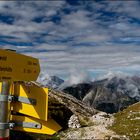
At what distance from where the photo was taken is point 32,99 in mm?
8719

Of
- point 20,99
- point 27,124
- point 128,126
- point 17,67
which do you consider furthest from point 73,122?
point 17,67

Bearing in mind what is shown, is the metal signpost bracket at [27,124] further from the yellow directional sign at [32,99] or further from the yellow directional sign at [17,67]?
the yellow directional sign at [17,67]

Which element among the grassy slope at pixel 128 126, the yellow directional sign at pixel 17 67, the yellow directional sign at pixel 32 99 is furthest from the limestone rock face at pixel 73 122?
the yellow directional sign at pixel 32 99

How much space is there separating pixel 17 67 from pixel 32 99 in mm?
862

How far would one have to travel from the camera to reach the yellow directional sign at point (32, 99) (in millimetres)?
8586

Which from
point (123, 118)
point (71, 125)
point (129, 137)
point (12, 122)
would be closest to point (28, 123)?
point (12, 122)

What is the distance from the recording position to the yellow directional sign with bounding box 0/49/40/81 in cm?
812

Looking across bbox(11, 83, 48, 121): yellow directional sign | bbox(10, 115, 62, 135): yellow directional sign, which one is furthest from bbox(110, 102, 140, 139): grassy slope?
bbox(11, 83, 48, 121): yellow directional sign

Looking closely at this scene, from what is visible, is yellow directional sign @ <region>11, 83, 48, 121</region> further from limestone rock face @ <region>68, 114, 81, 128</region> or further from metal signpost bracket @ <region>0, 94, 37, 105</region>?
limestone rock face @ <region>68, 114, 81, 128</region>

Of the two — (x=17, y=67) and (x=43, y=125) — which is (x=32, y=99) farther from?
(x=17, y=67)

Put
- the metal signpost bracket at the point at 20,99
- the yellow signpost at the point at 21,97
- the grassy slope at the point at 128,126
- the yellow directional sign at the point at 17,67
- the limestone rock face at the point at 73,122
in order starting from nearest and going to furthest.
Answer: the yellow directional sign at the point at 17,67 < the yellow signpost at the point at 21,97 < the metal signpost bracket at the point at 20,99 < the grassy slope at the point at 128,126 < the limestone rock face at the point at 73,122

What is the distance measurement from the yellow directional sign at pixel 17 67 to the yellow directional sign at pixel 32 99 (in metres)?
0.31

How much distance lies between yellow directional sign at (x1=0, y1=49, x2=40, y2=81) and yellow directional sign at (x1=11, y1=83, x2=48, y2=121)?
1.01 ft

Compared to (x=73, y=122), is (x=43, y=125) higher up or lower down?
higher up
